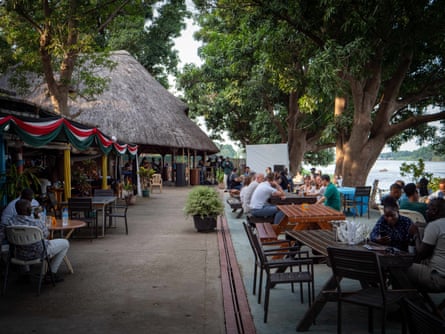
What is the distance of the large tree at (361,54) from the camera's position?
33.6 ft

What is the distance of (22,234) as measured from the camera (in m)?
5.11

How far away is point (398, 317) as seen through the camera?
161 inches

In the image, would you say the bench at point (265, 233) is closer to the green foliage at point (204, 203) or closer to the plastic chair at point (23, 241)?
the green foliage at point (204, 203)

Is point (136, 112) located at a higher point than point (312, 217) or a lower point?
higher

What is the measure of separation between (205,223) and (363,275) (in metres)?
6.11

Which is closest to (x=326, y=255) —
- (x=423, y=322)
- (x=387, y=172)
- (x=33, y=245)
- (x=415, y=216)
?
(x=423, y=322)

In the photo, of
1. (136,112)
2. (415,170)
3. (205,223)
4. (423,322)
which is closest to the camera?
(423,322)

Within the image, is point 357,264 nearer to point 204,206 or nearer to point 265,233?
point 265,233

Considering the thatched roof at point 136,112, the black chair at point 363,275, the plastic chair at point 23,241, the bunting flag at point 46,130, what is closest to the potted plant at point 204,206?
the bunting flag at point 46,130

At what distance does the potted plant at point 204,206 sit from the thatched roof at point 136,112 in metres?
12.7

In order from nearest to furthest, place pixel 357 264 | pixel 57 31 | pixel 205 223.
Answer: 1. pixel 357 264
2. pixel 205 223
3. pixel 57 31

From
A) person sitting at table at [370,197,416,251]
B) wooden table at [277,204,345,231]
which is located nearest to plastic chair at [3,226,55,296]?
wooden table at [277,204,345,231]

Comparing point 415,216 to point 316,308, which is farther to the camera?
point 415,216

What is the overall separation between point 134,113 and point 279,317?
773 inches
